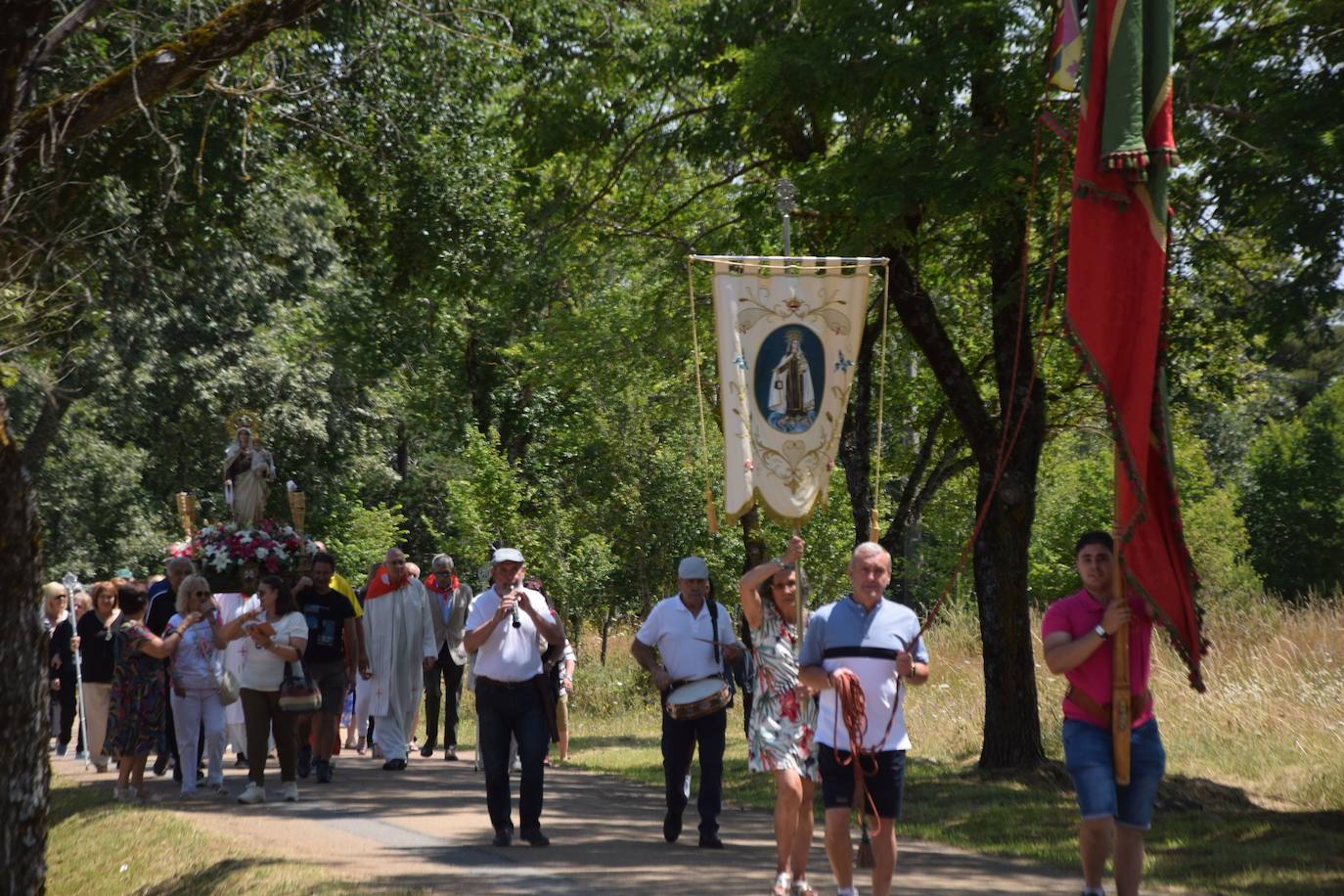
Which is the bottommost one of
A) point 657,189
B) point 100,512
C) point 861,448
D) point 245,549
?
point 245,549

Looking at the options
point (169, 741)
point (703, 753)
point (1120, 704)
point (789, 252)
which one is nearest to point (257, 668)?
point (169, 741)

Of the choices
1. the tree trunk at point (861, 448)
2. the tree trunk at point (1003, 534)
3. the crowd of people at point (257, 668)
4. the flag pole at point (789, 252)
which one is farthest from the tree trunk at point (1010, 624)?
the flag pole at point (789, 252)

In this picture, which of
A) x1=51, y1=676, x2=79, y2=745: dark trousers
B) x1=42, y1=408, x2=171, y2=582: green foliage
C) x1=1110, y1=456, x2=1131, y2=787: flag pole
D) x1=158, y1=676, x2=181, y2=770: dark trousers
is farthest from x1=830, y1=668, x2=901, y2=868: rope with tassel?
x1=42, y1=408, x2=171, y2=582: green foliage

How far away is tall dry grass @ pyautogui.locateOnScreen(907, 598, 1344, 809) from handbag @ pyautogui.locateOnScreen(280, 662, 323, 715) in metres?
7.56

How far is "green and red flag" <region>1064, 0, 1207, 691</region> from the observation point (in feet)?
27.5

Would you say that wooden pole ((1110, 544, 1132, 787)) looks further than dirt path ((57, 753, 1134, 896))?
No

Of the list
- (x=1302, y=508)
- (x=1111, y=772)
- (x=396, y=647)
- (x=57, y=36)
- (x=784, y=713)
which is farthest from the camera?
(x=1302, y=508)

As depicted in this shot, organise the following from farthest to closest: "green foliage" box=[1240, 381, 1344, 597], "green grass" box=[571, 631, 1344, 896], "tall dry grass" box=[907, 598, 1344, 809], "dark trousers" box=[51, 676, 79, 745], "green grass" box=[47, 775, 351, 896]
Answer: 1. "green foliage" box=[1240, 381, 1344, 597]
2. "dark trousers" box=[51, 676, 79, 745]
3. "tall dry grass" box=[907, 598, 1344, 809]
4. "green grass" box=[571, 631, 1344, 896]
5. "green grass" box=[47, 775, 351, 896]

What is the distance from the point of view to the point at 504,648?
1161 cm

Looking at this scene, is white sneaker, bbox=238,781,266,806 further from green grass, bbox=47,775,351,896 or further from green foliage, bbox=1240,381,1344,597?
green foliage, bbox=1240,381,1344,597

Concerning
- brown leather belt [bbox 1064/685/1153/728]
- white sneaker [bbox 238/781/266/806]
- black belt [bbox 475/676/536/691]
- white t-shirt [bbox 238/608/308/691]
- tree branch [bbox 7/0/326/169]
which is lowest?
white sneaker [bbox 238/781/266/806]

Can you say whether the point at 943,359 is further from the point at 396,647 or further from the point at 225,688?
the point at 225,688

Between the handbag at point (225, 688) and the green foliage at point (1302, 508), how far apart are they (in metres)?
32.4

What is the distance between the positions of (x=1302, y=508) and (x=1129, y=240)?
36.1m
